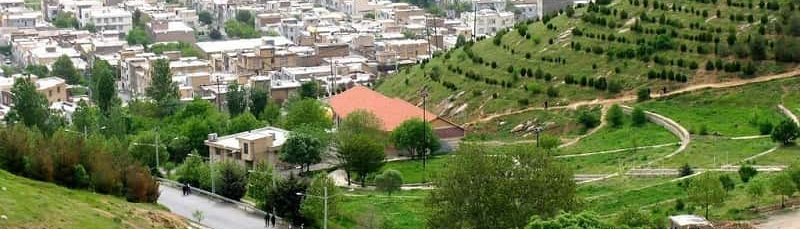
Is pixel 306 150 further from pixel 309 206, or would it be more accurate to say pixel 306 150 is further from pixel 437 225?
pixel 437 225

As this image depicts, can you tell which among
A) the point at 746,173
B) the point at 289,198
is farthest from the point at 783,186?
the point at 289,198

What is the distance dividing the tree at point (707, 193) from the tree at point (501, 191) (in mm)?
2222

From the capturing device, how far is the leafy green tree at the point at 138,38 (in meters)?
81.2

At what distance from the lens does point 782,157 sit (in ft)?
104

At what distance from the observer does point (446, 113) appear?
45.2 meters

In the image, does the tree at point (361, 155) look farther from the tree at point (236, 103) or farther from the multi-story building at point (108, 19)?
the multi-story building at point (108, 19)

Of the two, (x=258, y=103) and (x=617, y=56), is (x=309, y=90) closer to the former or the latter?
(x=258, y=103)

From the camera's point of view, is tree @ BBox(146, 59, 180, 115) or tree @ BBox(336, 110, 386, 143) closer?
tree @ BBox(336, 110, 386, 143)

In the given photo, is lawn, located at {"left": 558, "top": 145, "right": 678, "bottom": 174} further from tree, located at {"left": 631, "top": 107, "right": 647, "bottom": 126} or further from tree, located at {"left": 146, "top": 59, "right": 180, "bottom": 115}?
tree, located at {"left": 146, "top": 59, "right": 180, "bottom": 115}

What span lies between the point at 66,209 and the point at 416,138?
15.4 meters

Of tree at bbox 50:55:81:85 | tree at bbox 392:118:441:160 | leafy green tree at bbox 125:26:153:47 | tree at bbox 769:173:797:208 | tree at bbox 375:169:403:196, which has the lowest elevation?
tree at bbox 50:55:81:85

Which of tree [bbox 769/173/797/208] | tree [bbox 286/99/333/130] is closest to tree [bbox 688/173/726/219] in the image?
tree [bbox 769/173/797/208]

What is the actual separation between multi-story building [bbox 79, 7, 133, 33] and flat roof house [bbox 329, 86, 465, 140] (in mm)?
41453

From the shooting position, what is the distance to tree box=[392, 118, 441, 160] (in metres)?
40.0
